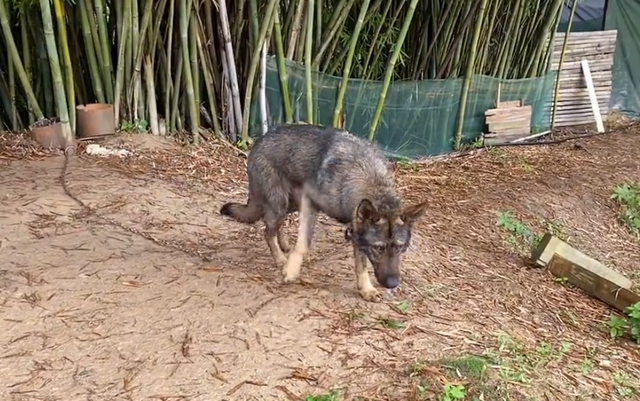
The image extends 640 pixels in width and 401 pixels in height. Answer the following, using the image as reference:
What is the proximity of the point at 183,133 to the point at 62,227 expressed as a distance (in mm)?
2165

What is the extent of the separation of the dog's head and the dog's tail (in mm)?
824

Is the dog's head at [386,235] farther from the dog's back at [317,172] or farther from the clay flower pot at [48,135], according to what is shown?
the clay flower pot at [48,135]

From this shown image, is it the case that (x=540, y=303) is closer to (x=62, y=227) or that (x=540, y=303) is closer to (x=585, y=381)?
(x=585, y=381)

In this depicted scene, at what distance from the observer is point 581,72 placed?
8547 millimetres

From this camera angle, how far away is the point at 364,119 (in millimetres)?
6531

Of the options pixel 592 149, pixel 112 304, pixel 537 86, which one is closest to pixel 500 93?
pixel 537 86

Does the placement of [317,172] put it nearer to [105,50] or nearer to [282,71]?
[282,71]

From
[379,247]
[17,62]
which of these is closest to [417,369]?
[379,247]

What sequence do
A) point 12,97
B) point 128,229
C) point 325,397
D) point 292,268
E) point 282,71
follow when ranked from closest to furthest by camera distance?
point 325,397
point 292,268
point 128,229
point 12,97
point 282,71

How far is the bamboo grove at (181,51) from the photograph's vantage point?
5410mm

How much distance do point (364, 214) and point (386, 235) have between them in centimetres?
13

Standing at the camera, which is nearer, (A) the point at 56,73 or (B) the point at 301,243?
(B) the point at 301,243

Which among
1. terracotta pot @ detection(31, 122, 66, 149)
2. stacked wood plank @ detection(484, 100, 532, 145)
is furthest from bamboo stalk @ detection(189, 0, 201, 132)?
stacked wood plank @ detection(484, 100, 532, 145)

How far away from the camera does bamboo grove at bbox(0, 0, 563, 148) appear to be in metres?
5.41
